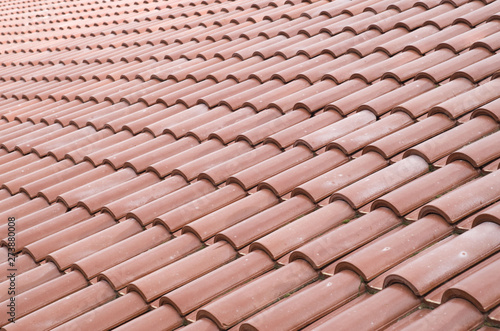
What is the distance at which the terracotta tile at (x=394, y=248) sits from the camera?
246 centimetres

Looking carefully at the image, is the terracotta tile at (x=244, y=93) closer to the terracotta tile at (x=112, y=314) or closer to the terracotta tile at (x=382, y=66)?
the terracotta tile at (x=382, y=66)

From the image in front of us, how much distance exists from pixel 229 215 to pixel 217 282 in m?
0.50

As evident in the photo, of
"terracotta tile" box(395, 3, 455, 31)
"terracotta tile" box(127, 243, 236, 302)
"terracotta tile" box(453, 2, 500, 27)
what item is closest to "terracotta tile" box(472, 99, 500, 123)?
"terracotta tile" box(453, 2, 500, 27)

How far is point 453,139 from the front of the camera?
10.0 ft

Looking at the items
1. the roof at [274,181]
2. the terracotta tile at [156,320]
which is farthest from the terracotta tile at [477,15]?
the terracotta tile at [156,320]

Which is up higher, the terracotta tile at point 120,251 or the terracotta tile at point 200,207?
the terracotta tile at point 200,207

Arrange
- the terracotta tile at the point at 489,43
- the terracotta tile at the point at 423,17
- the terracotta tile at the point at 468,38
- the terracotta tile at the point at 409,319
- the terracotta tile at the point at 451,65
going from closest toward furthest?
1. the terracotta tile at the point at 409,319
2. the terracotta tile at the point at 451,65
3. the terracotta tile at the point at 489,43
4. the terracotta tile at the point at 468,38
5. the terracotta tile at the point at 423,17

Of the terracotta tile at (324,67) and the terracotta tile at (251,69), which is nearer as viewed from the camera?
the terracotta tile at (324,67)

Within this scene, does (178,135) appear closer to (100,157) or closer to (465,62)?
(100,157)

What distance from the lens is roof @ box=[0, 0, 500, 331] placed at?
2449mm

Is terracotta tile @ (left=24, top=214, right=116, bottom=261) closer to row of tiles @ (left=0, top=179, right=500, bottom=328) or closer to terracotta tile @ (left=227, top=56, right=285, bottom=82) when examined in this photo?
row of tiles @ (left=0, top=179, right=500, bottom=328)

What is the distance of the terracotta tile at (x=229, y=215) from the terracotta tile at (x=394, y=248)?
671 mm

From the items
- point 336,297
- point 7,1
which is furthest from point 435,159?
point 7,1

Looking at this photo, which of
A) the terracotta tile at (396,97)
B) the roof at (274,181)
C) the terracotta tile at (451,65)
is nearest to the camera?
A: the roof at (274,181)
